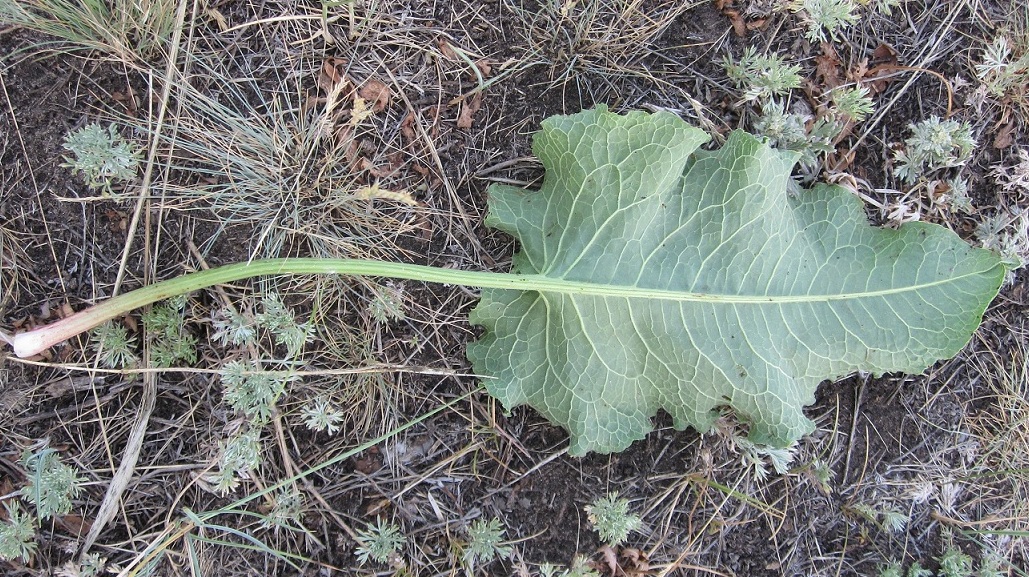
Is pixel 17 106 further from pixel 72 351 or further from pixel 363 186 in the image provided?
pixel 363 186

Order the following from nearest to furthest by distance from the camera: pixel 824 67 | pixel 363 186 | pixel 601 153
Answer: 1. pixel 601 153
2. pixel 363 186
3. pixel 824 67

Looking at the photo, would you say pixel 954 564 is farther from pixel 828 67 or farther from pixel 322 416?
pixel 322 416

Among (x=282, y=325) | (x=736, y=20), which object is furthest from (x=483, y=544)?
(x=736, y=20)

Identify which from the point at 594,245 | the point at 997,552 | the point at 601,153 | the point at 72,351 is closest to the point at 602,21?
the point at 601,153

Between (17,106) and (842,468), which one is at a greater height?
(17,106)

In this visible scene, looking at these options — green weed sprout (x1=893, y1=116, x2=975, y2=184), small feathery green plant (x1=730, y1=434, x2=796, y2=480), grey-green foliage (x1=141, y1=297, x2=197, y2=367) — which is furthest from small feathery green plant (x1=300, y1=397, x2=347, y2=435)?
green weed sprout (x1=893, y1=116, x2=975, y2=184)

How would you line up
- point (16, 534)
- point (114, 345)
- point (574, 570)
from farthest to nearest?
point (574, 570), point (114, 345), point (16, 534)
